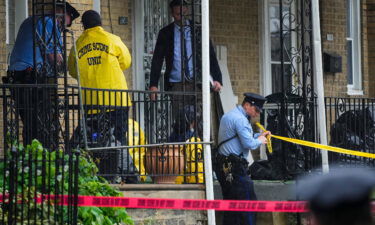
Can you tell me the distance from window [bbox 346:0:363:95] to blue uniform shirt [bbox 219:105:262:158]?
21.5 ft

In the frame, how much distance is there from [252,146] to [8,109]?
283 centimetres

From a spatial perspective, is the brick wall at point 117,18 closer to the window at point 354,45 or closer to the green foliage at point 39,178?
the window at point 354,45

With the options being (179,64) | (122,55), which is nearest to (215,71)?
(179,64)

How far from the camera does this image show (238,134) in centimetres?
1038

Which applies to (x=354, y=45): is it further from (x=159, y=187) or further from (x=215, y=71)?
(x=159, y=187)

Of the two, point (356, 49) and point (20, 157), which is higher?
point (356, 49)

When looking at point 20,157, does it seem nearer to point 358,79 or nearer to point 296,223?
point 296,223

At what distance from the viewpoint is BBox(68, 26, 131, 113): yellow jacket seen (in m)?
9.72

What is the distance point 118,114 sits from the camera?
9.52 m

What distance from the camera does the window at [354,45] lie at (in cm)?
1667

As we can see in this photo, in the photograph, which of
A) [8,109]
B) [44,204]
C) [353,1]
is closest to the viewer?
[44,204]

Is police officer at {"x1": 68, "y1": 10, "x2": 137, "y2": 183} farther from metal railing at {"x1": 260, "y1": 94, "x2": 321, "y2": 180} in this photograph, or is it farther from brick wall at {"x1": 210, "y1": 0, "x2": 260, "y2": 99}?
brick wall at {"x1": 210, "y1": 0, "x2": 260, "y2": 99}

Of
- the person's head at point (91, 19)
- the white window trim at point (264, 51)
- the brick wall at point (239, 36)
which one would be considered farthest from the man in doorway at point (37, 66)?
the white window trim at point (264, 51)

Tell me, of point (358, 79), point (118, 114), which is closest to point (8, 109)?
point (118, 114)
